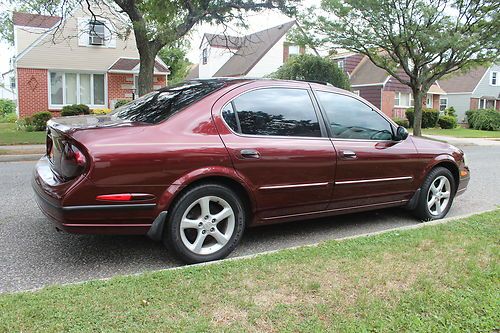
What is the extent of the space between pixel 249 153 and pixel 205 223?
28.3 inches

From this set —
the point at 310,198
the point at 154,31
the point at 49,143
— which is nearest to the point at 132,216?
the point at 49,143

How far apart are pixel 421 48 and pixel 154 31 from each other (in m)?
12.1

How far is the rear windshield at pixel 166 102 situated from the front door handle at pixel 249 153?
62 centimetres

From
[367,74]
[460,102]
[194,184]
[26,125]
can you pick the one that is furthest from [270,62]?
[194,184]

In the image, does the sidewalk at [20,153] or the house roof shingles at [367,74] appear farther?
the house roof shingles at [367,74]

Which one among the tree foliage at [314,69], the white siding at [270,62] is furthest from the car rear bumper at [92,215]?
the white siding at [270,62]

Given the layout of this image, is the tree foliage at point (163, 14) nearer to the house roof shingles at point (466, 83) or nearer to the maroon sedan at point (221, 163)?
the maroon sedan at point (221, 163)

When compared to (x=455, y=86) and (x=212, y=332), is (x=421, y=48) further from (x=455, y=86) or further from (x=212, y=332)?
(x=455, y=86)

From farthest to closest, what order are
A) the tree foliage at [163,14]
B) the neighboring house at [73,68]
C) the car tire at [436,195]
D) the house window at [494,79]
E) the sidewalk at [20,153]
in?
the house window at [494,79] < the neighboring house at [73,68] < the tree foliage at [163,14] < the sidewalk at [20,153] < the car tire at [436,195]

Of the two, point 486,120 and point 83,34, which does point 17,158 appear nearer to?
point 83,34

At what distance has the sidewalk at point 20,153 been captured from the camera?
430 inches

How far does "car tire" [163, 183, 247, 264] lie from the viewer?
3.67 meters

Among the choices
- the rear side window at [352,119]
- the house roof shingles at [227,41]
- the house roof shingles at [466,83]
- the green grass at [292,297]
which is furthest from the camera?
the house roof shingles at [466,83]

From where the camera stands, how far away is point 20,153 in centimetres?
1157
